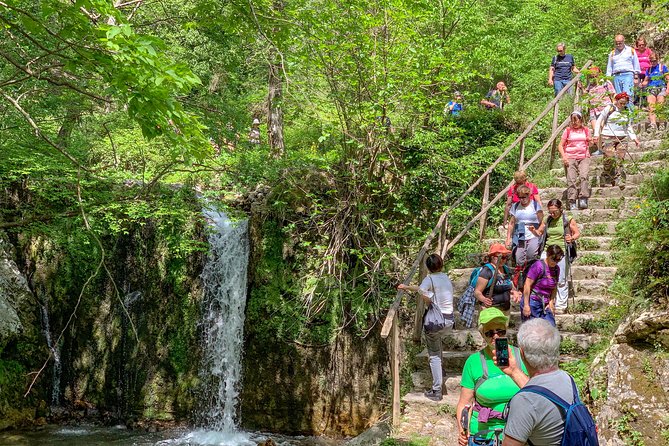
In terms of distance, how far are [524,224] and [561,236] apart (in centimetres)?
57

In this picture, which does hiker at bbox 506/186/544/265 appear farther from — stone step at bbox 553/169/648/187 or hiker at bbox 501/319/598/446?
hiker at bbox 501/319/598/446

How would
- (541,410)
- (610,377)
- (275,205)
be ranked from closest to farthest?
(541,410)
(610,377)
(275,205)

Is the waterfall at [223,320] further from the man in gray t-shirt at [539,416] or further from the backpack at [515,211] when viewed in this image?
the man in gray t-shirt at [539,416]

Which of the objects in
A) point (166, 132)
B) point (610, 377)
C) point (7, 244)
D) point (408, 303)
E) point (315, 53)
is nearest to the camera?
point (166, 132)

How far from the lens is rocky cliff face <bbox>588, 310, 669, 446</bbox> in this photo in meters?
5.43

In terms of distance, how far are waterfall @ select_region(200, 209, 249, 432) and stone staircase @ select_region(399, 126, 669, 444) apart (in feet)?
17.4

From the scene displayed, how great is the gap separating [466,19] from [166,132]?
898 centimetres

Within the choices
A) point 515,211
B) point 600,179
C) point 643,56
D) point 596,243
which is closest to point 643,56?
point 643,56

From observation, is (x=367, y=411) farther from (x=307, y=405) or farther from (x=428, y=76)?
(x=428, y=76)

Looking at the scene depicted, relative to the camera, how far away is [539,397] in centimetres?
288

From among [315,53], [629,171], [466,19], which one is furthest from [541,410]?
[466,19]

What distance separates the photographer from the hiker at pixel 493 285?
6965 millimetres

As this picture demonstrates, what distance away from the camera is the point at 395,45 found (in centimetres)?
979

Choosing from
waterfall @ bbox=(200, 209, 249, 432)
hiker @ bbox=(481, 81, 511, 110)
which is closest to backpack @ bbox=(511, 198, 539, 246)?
waterfall @ bbox=(200, 209, 249, 432)
